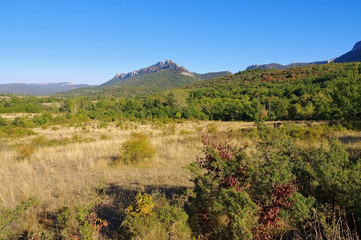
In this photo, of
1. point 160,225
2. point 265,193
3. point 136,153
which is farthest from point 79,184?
point 265,193

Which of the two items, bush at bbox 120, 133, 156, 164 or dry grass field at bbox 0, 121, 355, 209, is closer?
dry grass field at bbox 0, 121, 355, 209

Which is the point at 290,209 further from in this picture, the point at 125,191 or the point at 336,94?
the point at 336,94

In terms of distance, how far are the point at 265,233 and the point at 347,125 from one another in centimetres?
1580

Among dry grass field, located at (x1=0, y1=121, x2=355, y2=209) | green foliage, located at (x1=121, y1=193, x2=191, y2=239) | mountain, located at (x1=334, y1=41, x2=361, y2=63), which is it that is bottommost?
dry grass field, located at (x1=0, y1=121, x2=355, y2=209)

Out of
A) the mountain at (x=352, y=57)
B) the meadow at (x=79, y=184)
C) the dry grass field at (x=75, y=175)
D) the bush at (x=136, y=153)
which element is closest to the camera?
the meadow at (x=79, y=184)

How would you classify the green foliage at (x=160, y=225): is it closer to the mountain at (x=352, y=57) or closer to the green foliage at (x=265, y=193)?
the green foliage at (x=265, y=193)

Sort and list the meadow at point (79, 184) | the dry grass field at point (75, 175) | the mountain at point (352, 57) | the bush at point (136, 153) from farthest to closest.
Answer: the mountain at point (352, 57) → the bush at point (136, 153) → the dry grass field at point (75, 175) → the meadow at point (79, 184)

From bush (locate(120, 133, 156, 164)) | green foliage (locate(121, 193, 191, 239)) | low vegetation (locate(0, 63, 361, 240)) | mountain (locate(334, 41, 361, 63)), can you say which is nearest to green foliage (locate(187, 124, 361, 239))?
low vegetation (locate(0, 63, 361, 240))

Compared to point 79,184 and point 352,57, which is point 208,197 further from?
point 352,57

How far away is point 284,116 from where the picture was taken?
3089 centimetres

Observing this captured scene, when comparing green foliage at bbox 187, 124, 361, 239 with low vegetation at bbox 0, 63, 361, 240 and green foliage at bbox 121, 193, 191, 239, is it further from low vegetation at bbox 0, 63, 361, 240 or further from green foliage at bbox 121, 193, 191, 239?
green foliage at bbox 121, 193, 191, 239

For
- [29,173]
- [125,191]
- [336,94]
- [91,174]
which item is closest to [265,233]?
[125,191]

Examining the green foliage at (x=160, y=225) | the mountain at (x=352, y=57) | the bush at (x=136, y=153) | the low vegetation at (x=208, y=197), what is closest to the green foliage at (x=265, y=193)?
the low vegetation at (x=208, y=197)

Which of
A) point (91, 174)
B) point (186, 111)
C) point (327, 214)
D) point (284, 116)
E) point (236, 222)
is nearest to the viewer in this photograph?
point (236, 222)
